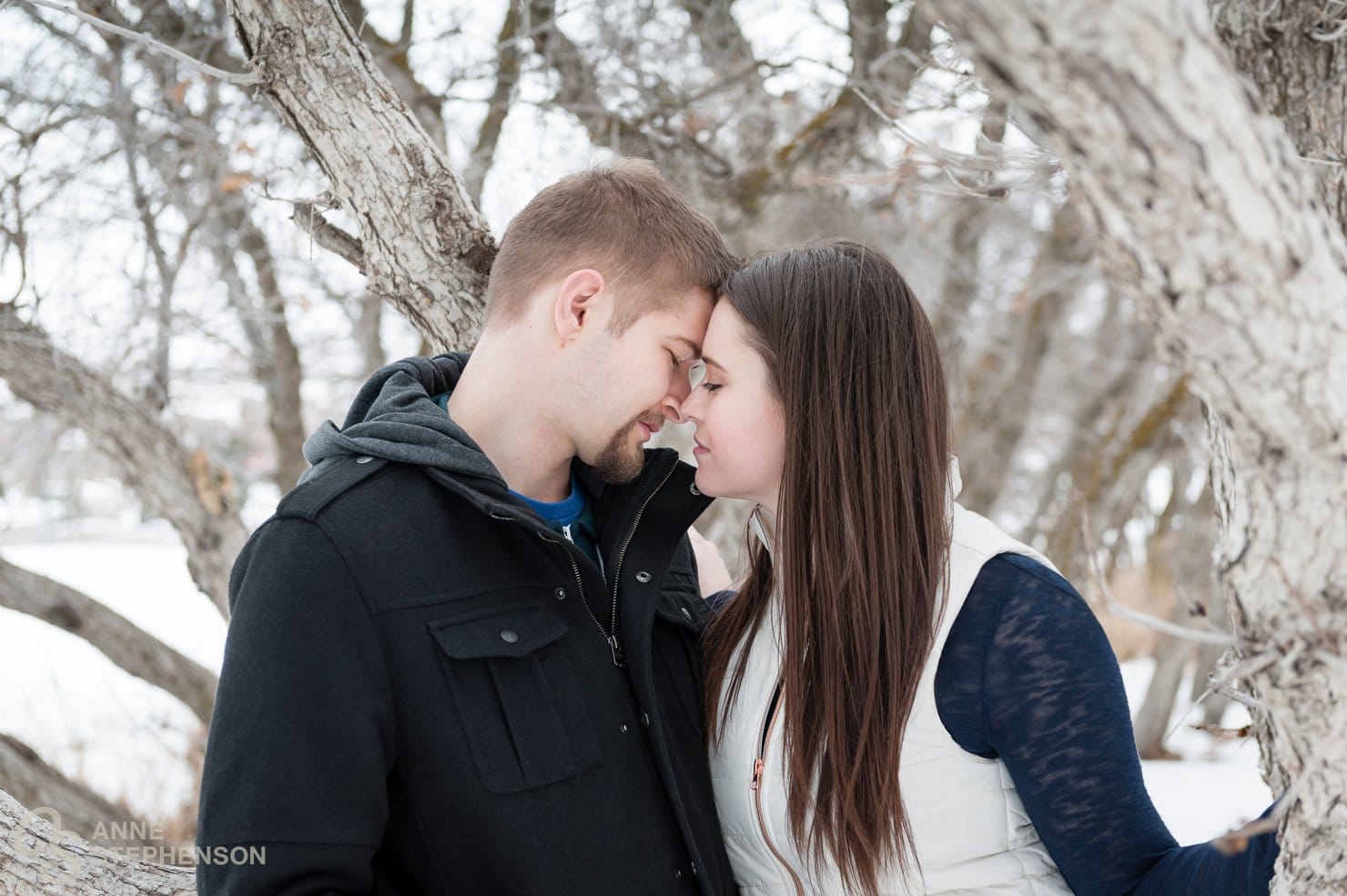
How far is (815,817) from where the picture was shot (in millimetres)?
1897

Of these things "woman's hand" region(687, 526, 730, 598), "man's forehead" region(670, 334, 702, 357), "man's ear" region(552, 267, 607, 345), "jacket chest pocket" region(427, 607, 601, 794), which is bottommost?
"jacket chest pocket" region(427, 607, 601, 794)

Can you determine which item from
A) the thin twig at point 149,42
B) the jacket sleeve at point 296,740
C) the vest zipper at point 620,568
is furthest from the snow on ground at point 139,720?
the thin twig at point 149,42

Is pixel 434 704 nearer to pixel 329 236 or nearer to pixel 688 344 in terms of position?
pixel 688 344

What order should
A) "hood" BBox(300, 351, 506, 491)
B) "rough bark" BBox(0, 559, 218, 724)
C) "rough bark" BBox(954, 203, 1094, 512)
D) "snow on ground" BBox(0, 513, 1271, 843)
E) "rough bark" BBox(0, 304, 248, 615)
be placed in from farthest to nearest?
"rough bark" BBox(954, 203, 1094, 512) < "snow on ground" BBox(0, 513, 1271, 843) < "rough bark" BBox(0, 559, 218, 724) < "rough bark" BBox(0, 304, 248, 615) < "hood" BBox(300, 351, 506, 491)

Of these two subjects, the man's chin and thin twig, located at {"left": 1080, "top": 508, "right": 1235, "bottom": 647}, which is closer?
thin twig, located at {"left": 1080, "top": 508, "right": 1235, "bottom": 647}

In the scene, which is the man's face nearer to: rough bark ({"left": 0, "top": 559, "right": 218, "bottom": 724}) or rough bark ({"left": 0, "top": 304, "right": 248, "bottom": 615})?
rough bark ({"left": 0, "top": 304, "right": 248, "bottom": 615})

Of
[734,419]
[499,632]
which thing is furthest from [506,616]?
[734,419]

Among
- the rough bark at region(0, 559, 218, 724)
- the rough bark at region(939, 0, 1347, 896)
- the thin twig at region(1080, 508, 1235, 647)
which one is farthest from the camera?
the rough bark at region(0, 559, 218, 724)

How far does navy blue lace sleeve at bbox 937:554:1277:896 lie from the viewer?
1728mm

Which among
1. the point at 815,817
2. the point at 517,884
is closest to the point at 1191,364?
the point at 815,817

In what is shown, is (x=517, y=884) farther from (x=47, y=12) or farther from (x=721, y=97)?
(x=47, y=12)

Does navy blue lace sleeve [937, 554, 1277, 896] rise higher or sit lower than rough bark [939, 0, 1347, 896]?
lower

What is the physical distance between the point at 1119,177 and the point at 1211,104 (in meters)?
0.09

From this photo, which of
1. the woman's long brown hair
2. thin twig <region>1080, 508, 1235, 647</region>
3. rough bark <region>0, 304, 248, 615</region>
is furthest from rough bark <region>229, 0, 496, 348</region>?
rough bark <region>0, 304, 248, 615</region>
